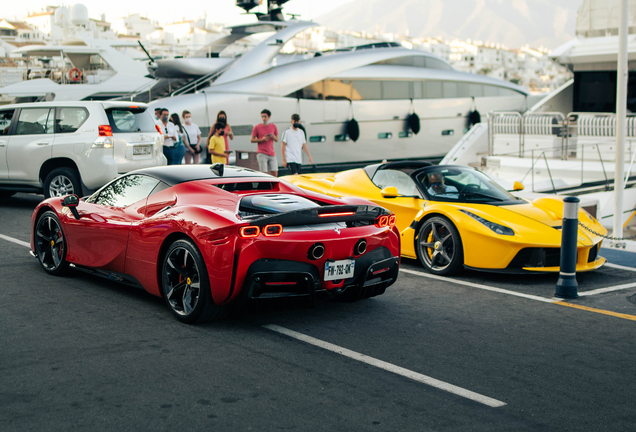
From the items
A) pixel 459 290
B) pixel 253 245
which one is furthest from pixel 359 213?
pixel 459 290

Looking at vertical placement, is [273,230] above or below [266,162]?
below

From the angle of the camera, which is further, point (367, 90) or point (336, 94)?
point (367, 90)

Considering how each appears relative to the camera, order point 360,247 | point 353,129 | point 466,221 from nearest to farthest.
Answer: point 360,247 → point 466,221 → point 353,129

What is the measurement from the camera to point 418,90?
22766 millimetres

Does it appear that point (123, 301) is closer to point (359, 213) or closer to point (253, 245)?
point (253, 245)

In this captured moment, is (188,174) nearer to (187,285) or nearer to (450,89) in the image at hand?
(187,285)

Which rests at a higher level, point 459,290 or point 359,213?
point 359,213

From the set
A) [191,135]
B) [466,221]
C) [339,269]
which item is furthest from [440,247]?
[191,135]

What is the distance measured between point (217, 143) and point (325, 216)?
8.61m

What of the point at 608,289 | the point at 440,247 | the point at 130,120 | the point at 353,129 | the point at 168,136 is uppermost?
the point at 130,120

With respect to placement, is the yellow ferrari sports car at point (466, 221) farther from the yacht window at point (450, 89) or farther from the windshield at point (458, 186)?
the yacht window at point (450, 89)

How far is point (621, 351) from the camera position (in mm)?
4980

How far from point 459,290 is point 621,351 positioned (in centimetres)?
211

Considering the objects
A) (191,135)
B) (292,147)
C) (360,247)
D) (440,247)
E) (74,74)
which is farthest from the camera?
(74,74)
